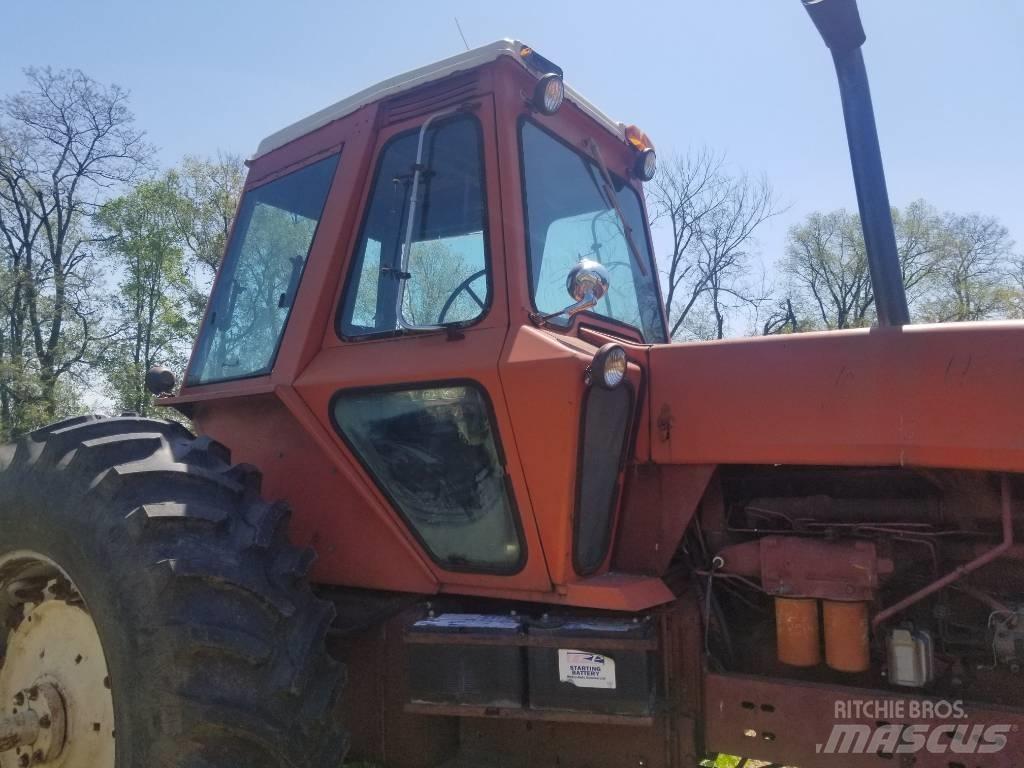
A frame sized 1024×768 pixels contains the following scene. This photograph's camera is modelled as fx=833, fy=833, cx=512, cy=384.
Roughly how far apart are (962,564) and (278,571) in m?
2.14

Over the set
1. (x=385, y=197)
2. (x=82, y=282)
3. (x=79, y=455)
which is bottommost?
(x=79, y=455)

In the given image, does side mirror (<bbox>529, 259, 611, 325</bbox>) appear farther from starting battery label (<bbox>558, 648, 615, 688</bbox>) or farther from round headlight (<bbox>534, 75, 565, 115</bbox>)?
starting battery label (<bbox>558, 648, 615, 688</bbox>)

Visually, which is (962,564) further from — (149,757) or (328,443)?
(149,757)

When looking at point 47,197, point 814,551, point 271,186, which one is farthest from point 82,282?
point 814,551

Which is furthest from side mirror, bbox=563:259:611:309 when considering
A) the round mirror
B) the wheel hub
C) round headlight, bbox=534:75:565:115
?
the wheel hub

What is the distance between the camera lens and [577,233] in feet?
10.7

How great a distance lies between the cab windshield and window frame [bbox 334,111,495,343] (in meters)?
0.14

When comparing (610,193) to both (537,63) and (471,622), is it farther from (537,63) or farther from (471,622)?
(471,622)

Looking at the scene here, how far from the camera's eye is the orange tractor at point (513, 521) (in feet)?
8.02

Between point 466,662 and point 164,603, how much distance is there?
970mm

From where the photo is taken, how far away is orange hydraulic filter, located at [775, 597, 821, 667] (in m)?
2.62

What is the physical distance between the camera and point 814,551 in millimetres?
2656

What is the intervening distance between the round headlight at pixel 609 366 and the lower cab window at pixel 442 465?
0.38 metres
